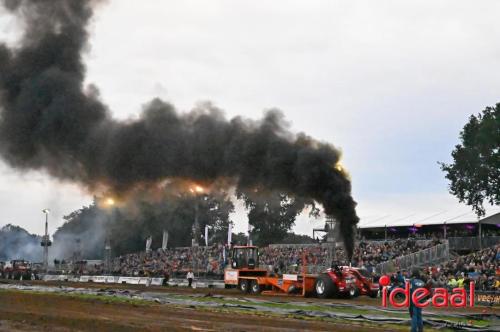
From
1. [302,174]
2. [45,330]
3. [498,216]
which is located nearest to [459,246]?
[498,216]

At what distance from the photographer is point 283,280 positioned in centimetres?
3519

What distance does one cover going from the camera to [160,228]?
306 feet

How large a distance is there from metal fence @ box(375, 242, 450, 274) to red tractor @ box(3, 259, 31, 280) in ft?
120

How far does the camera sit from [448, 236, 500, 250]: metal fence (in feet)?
163

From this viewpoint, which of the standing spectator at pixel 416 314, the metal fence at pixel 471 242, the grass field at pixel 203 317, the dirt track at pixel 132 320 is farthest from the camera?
the metal fence at pixel 471 242

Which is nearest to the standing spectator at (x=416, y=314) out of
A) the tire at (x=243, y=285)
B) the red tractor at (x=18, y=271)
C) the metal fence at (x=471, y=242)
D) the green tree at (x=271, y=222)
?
the tire at (x=243, y=285)

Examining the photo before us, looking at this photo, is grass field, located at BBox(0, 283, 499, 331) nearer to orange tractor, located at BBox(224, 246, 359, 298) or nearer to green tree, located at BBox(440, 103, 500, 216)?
orange tractor, located at BBox(224, 246, 359, 298)

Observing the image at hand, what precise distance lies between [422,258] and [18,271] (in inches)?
1567

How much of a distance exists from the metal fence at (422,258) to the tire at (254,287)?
1021 cm

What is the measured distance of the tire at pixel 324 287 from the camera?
106 feet

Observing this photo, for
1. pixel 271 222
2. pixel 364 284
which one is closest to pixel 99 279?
pixel 364 284

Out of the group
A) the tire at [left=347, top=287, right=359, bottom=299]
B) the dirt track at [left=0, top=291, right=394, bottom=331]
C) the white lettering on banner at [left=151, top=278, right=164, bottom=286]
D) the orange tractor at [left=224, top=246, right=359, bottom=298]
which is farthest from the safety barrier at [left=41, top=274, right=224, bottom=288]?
the dirt track at [left=0, top=291, right=394, bottom=331]

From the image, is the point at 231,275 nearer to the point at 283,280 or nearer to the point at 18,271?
the point at 283,280

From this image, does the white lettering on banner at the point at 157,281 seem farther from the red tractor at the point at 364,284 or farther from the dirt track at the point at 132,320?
the dirt track at the point at 132,320
